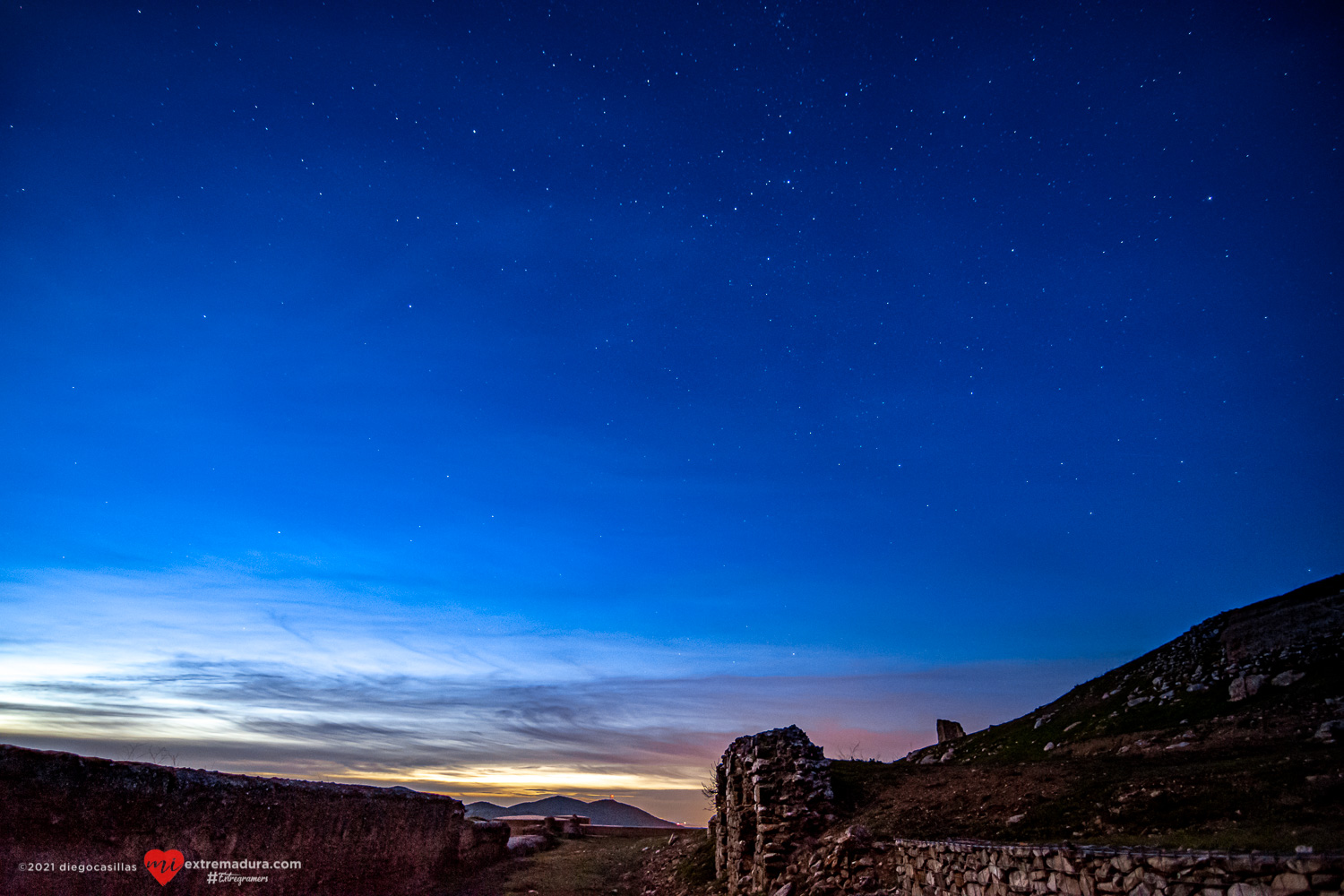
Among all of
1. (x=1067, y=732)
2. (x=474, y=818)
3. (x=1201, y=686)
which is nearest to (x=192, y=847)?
(x=474, y=818)

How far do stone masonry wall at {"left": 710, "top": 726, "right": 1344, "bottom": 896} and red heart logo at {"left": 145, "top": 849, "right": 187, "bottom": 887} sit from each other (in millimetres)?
11341

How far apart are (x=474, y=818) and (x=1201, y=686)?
72.5 feet

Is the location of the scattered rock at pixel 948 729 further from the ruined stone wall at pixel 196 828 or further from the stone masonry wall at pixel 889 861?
the ruined stone wall at pixel 196 828

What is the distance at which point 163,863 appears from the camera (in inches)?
475

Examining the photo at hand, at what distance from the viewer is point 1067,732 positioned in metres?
20.9

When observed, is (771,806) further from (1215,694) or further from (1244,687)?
(1244,687)

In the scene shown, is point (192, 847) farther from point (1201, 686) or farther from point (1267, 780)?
point (1201, 686)

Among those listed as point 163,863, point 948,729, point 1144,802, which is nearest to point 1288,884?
point 1144,802

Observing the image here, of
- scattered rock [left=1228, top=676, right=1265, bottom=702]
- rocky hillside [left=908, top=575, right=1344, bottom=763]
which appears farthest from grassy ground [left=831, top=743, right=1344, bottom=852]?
scattered rock [left=1228, top=676, right=1265, bottom=702]

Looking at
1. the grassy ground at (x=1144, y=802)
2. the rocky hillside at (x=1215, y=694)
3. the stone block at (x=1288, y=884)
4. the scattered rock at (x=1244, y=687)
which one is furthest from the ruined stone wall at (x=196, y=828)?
the scattered rock at (x=1244, y=687)

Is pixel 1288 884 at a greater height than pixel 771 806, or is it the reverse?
pixel 1288 884

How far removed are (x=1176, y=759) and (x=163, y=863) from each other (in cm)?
1894

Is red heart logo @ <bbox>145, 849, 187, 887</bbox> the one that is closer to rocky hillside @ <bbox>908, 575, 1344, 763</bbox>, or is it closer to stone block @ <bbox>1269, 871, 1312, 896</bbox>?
stone block @ <bbox>1269, 871, 1312, 896</bbox>

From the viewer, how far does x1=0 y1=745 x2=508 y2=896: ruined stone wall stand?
10.4 metres
